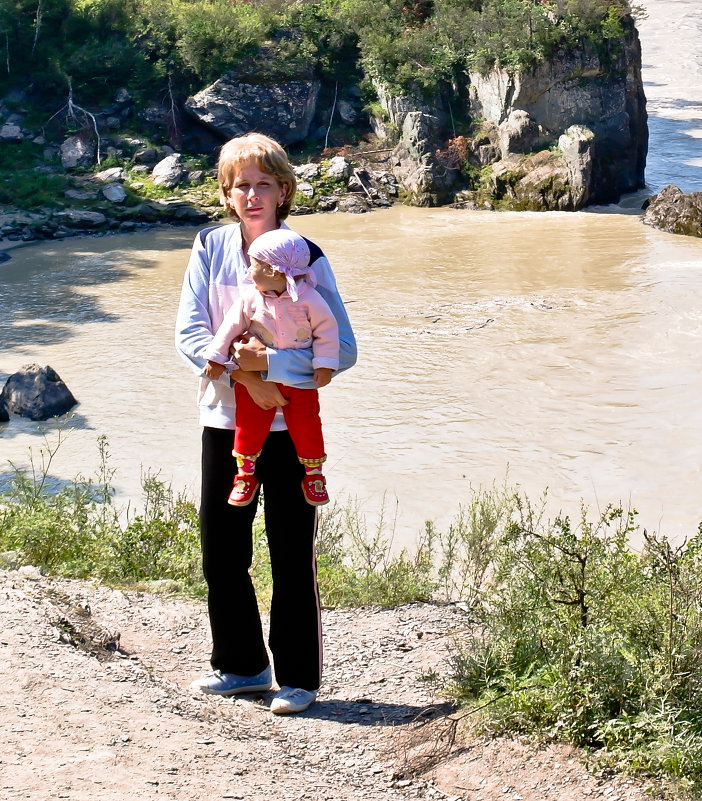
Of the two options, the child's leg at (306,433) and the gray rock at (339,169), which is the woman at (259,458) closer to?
the child's leg at (306,433)

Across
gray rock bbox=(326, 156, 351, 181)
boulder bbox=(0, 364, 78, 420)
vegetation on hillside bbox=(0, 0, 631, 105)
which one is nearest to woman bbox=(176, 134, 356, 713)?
boulder bbox=(0, 364, 78, 420)

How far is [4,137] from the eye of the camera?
74.5 feet

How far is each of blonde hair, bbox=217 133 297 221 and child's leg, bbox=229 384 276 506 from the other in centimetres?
68

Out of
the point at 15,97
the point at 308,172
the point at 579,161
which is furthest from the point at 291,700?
the point at 15,97

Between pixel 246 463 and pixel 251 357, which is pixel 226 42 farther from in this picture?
pixel 246 463

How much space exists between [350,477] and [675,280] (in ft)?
28.4

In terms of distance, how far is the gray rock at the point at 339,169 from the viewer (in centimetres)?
2262

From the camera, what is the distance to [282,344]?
123 inches


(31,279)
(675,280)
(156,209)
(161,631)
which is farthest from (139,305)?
(161,631)

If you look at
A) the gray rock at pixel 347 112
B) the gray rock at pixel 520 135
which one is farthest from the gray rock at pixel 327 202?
the gray rock at pixel 520 135

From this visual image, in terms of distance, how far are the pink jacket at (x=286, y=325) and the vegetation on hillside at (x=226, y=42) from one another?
2040cm

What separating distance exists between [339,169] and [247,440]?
66.5ft

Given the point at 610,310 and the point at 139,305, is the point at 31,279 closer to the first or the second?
the point at 139,305

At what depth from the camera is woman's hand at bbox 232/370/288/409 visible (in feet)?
10.1
